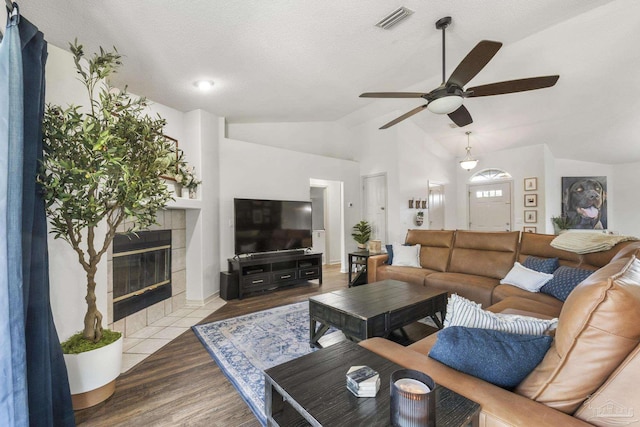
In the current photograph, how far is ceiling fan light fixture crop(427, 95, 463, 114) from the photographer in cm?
254

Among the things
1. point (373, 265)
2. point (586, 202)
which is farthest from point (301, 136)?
point (586, 202)

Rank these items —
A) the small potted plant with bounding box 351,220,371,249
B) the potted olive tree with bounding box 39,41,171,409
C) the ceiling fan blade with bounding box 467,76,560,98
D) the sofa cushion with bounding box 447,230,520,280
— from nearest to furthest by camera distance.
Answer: the potted olive tree with bounding box 39,41,171,409
the ceiling fan blade with bounding box 467,76,560,98
the sofa cushion with bounding box 447,230,520,280
the small potted plant with bounding box 351,220,371,249

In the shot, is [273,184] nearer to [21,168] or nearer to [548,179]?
[21,168]

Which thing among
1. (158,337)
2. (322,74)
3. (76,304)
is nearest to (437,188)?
(322,74)

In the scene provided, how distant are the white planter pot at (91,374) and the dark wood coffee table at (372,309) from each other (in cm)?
145

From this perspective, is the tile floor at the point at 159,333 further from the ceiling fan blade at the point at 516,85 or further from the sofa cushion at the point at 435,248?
the ceiling fan blade at the point at 516,85

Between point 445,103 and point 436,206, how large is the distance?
4345mm

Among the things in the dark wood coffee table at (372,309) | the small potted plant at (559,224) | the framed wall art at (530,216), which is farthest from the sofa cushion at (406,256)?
the small potted plant at (559,224)

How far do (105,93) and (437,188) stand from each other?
6.36 meters

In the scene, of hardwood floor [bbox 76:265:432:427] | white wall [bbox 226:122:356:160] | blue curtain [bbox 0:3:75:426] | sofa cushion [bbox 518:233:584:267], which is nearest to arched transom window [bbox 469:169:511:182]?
white wall [bbox 226:122:356:160]

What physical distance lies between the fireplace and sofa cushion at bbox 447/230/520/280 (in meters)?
3.66

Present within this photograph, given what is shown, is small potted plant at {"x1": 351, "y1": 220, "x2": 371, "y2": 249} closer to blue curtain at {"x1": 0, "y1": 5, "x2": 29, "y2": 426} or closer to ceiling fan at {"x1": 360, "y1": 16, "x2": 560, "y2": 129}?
ceiling fan at {"x1": 360, "y1": 16, "x2": 560, "y2": 129}

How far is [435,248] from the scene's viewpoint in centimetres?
400

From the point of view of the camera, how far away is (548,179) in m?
5.96
